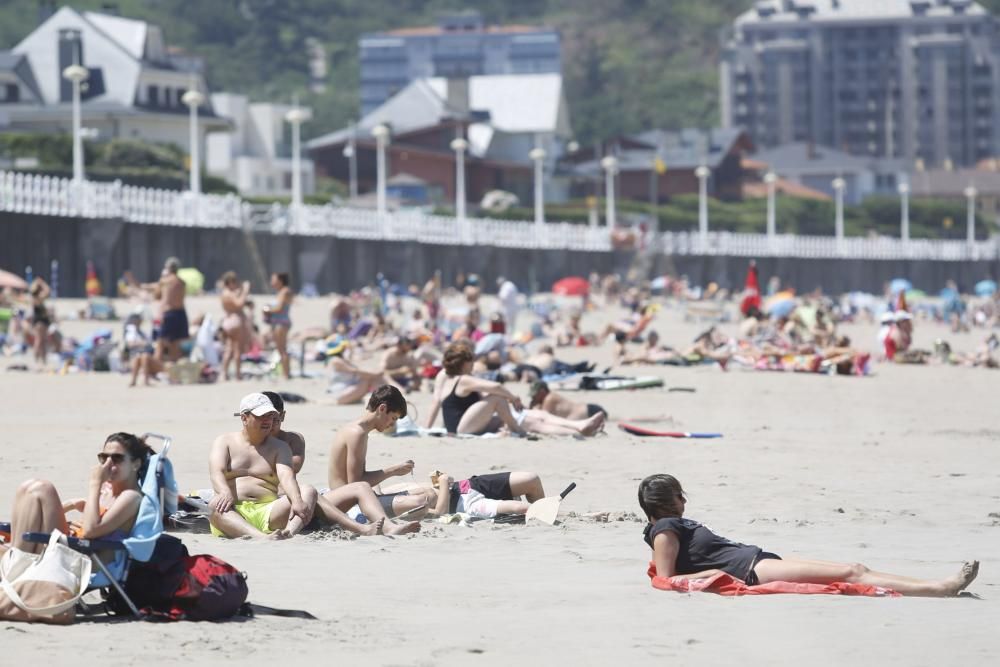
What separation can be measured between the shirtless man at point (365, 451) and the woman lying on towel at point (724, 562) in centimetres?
157

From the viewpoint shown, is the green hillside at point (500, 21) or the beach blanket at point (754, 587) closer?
the beach blanket at point (754, 587)

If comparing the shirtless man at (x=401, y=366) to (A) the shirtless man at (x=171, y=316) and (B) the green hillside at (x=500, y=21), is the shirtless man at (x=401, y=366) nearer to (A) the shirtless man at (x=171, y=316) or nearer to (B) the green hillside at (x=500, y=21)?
(A) the shirtless man at (x=171, y=316)

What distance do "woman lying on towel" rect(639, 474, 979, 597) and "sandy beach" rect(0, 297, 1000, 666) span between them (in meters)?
0.09

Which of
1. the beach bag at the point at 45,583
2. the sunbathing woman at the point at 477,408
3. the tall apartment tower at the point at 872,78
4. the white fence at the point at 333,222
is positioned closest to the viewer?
the beach bag at the point at 45,583

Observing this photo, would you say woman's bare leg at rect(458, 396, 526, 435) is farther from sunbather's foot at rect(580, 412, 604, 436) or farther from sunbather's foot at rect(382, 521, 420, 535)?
sunbather's foot at rect(382, 521, 420, 535)

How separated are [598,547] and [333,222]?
3151cm

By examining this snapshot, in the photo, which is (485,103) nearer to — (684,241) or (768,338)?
(684,241)

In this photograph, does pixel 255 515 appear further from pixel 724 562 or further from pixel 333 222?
pixel 333 222

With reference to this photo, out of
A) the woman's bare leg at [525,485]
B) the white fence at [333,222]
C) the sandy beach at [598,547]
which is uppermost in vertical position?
the white fence at [333,222]

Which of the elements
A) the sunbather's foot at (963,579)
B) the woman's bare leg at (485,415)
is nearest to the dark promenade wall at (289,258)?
the woman's bare leg at (485,415)

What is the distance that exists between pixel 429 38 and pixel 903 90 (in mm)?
34491

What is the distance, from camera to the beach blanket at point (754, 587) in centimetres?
671

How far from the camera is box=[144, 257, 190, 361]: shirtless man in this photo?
1694 centimetres

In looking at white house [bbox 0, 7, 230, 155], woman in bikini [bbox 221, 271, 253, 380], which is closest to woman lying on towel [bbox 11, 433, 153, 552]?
woman in bikini [bbox 221, 271, 253, 380]
